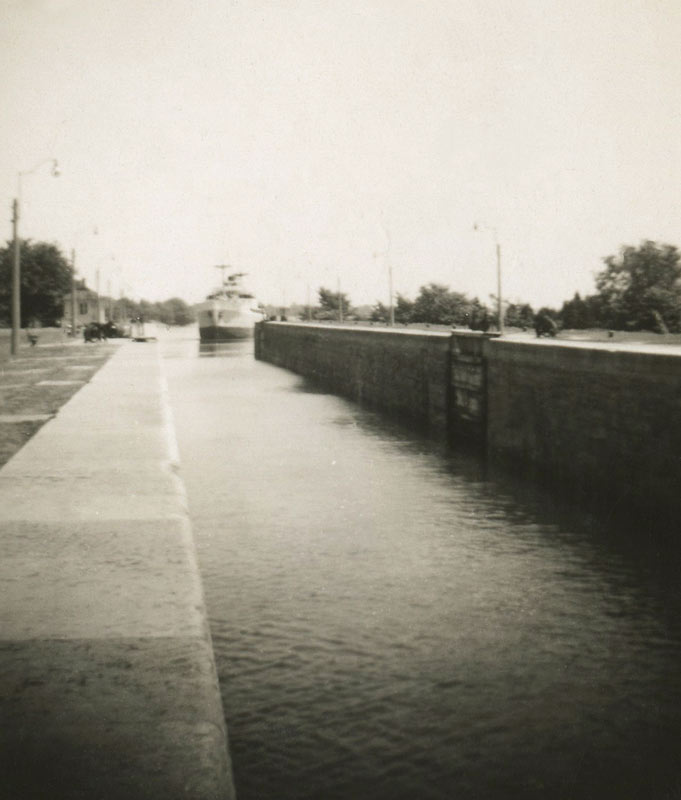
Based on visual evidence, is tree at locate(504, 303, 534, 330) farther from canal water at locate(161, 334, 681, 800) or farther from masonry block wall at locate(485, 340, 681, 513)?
canal water at locate(161, 334, 681, 800)

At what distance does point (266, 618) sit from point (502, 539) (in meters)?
3.68

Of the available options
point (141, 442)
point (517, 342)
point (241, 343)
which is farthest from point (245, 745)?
point (241, 343)

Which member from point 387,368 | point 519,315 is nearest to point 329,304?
point 519,315

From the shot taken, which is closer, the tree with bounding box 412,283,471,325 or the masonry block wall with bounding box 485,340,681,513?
the masonry block wall with bounding box 485,340,681,513

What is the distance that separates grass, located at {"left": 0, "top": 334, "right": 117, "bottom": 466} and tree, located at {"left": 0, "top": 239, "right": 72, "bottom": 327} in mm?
40120

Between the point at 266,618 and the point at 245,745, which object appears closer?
the point at 245,745

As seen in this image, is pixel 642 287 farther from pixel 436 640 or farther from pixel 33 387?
pixel 436 640

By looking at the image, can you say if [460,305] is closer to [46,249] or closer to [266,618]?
[46,249]

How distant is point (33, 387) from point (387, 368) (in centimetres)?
768

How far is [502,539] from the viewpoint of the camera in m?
10.1

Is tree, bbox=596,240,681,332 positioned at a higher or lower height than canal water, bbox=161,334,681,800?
higher

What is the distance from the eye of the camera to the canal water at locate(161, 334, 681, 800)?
475cm

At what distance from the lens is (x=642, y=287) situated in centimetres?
7075

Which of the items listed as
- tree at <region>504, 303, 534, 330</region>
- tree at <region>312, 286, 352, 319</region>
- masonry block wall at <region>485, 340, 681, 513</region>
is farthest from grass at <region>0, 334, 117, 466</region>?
tree at <region>312, 286, 352, 319</region>
